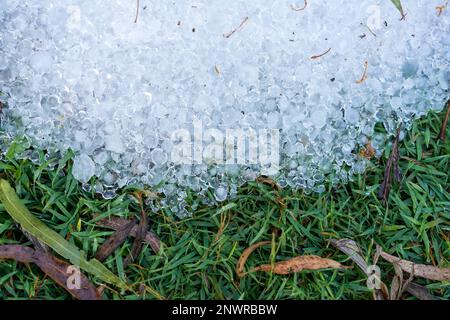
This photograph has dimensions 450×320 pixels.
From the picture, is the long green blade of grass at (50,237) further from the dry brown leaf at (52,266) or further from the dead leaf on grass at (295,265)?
the dead leaf on grass at (295,265)

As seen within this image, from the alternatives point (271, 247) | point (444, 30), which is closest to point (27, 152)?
point (271, 247)

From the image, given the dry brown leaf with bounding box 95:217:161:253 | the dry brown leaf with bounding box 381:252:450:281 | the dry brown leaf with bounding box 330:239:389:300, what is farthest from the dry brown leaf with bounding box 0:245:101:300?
the dry brown leaf with bounding box 381:252:450:281

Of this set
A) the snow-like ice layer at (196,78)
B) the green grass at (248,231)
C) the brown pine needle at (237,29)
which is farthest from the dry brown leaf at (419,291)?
the brown pine needle at (237,29)

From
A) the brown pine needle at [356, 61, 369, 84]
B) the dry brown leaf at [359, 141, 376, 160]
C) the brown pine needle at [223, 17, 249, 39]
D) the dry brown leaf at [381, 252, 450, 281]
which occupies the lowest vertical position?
the dry brown leaf at [381, 252, 450, 281]

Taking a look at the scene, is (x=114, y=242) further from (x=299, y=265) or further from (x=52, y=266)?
(x=299, y=265)

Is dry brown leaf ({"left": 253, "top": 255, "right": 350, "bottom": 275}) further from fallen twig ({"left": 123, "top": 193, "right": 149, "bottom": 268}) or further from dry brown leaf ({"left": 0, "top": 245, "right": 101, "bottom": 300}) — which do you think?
dry brown leaf ({"left": 0, "top": 245, "right": 101, "bottom": 300})

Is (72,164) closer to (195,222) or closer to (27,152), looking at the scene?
(27,152)

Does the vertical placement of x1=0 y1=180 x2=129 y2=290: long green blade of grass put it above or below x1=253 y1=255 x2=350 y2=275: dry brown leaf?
above

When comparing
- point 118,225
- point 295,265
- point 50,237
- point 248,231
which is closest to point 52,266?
point 50,237
